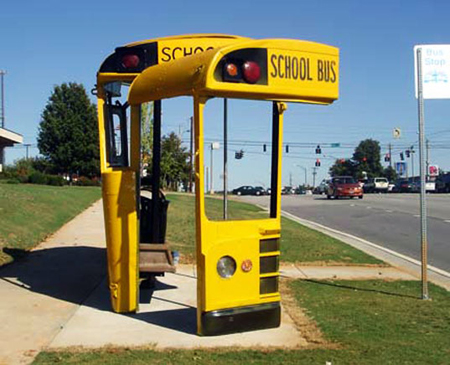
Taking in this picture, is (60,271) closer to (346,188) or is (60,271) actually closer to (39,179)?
(39,179)

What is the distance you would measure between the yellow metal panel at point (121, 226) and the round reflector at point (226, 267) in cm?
114

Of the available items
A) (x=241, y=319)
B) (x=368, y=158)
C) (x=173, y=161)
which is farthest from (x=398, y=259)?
(x=368, y=158)

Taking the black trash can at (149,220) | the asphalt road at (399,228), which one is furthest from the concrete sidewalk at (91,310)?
the asphalt road at (399,228)

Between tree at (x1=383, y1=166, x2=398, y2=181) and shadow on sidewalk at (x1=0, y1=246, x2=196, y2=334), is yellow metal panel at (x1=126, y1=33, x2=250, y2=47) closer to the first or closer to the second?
shadow on sidewalk at (x1=0, y1=246, x2=196, y2=334)

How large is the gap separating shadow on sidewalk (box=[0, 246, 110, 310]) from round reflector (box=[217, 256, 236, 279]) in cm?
182

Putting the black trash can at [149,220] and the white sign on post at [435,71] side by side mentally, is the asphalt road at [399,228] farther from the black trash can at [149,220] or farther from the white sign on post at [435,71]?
the black trash can at [149,220]

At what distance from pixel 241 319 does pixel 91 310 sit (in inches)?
75.9

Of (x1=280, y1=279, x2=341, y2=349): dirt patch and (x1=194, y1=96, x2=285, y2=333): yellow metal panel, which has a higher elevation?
(x1=194, y1=96, x2=285, y2=333): yellow metal panel

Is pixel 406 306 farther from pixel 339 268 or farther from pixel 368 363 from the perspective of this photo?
pixel 339 268

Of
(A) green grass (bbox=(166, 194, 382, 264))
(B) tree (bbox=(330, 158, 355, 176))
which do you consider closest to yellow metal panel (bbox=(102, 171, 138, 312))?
(A) green grass (bbox=(166, 194, 382, 264))

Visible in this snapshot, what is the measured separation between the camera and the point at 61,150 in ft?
158

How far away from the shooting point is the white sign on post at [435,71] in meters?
7.46

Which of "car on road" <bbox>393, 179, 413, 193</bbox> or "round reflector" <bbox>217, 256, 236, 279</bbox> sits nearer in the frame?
"round reflector" <bbox>217, 256, 236, 279</bbox>

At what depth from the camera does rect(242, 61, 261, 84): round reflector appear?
546 cm
